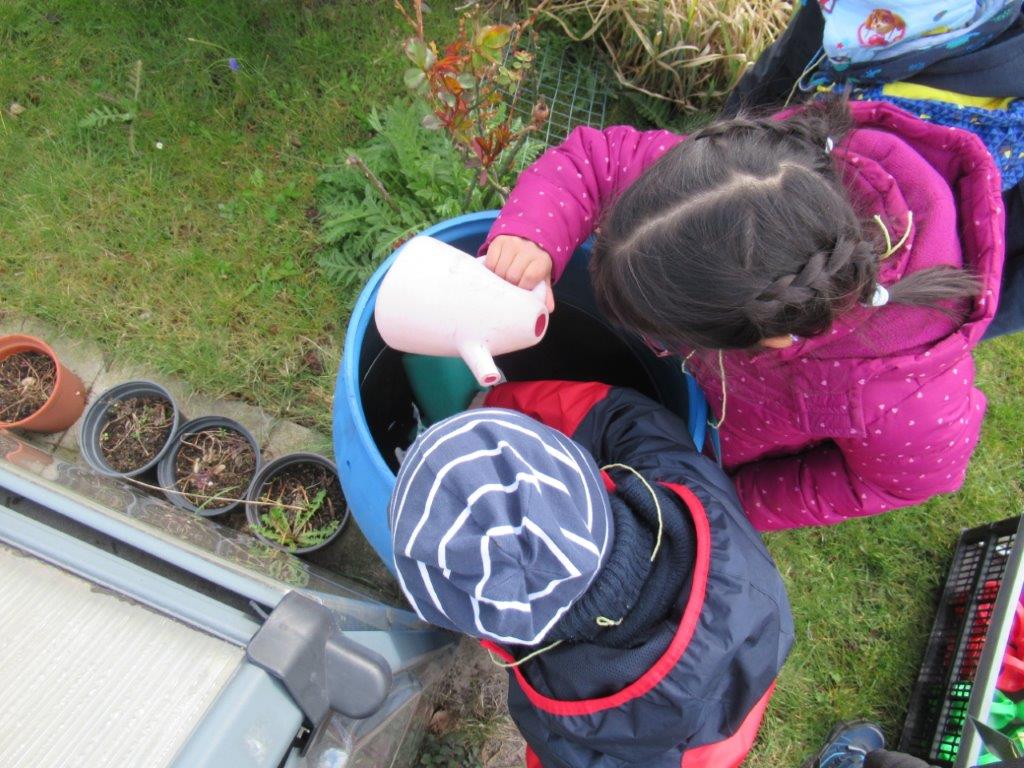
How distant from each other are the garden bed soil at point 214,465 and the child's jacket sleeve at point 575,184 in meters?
0.75

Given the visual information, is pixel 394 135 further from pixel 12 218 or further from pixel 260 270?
pixel 12 218

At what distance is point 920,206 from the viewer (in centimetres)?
85

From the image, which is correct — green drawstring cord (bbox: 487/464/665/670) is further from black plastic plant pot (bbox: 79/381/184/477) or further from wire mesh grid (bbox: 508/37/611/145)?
wire mesh grid (bbox: 508/37/611/145)

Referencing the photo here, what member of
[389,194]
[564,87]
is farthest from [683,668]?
[564,87]

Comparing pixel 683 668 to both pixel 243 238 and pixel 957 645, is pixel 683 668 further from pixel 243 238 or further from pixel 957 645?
pixel 243 238

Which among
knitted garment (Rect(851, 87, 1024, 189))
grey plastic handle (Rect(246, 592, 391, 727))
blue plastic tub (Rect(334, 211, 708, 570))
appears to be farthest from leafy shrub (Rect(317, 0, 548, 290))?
grey plastic handle (Rect(246, 592, 391, 727))

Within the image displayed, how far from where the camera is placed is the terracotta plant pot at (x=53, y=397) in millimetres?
1330

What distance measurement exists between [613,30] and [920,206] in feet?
3.82

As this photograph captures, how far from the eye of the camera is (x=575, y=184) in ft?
3.41

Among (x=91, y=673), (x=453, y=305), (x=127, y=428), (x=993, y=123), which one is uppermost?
(x=993, y=123)

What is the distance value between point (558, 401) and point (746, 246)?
1.40 ft

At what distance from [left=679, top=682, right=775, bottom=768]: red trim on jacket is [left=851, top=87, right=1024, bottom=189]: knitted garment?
803mm

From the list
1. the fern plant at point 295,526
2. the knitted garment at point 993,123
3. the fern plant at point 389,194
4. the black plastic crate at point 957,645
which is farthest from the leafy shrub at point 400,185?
the black plastic crate at point 957,645

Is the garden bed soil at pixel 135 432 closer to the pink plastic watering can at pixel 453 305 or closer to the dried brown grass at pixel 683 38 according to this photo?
the pink plastic watering can at pixel 453 305
